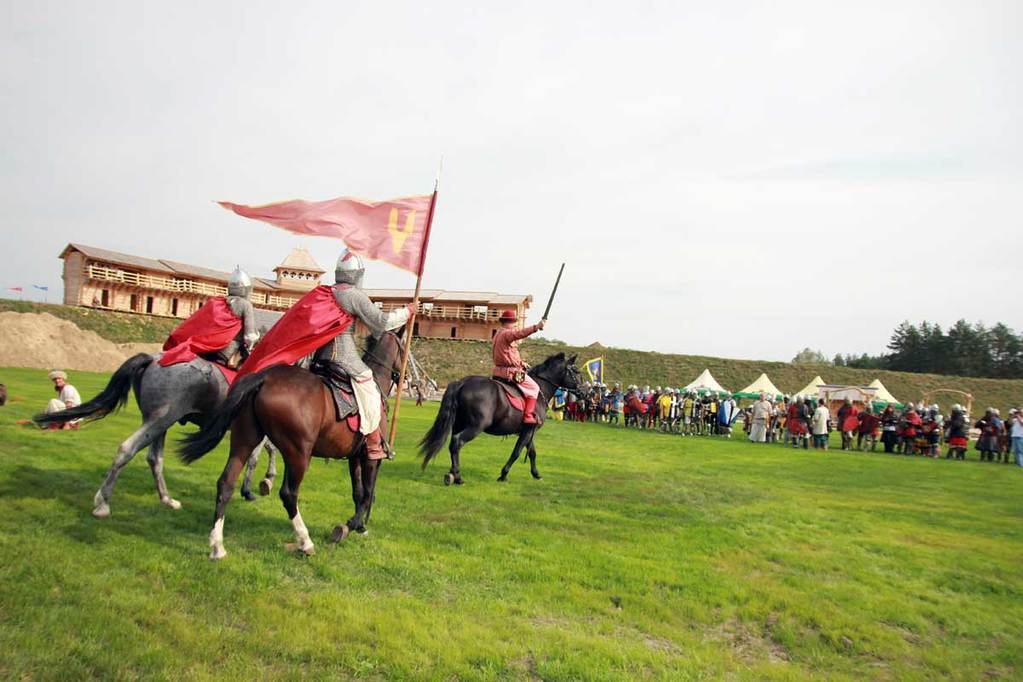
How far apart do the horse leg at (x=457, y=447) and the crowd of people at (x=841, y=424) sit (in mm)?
14593

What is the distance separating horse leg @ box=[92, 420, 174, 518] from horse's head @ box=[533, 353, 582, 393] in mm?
7504

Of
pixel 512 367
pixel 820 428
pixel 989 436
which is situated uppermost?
pixel 512 367

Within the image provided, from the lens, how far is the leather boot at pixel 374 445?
732cm

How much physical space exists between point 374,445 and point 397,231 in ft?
10.0

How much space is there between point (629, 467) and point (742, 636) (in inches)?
378

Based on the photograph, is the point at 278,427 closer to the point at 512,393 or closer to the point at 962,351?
the point at 512,393

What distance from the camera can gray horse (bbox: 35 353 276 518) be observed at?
25.2 feet

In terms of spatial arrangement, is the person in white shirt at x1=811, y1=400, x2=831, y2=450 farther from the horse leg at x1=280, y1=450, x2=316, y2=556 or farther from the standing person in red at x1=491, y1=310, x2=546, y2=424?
the horse leg at x1=280, y1=450, x2=316, y2=556

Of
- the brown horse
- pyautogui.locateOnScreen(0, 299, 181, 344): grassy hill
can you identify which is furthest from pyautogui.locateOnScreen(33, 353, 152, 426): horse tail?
pyautogui.locateOnScreen(0, 299, 181, 344): grassy hill

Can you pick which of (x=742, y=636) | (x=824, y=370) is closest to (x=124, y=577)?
(x=742, y=636)

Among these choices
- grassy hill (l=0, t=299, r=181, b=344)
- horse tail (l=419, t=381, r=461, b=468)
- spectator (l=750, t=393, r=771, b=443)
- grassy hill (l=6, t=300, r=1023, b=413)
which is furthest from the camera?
grassy hill (l=6, t=300, r=1023, b=413)

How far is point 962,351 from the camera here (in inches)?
3127

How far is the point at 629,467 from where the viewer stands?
15.4 m

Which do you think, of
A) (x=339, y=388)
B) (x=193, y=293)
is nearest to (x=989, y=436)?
(x=339, y=388)
